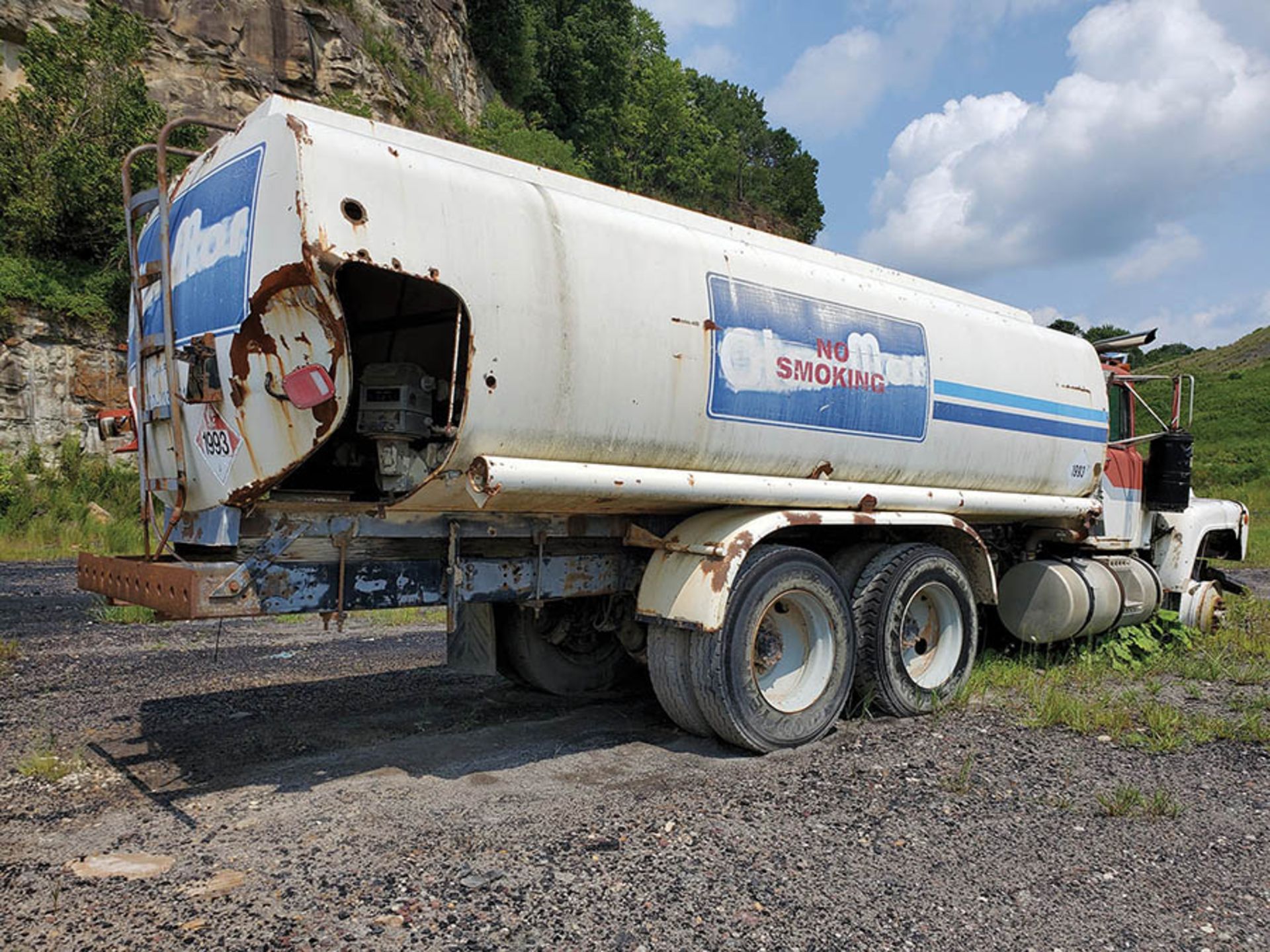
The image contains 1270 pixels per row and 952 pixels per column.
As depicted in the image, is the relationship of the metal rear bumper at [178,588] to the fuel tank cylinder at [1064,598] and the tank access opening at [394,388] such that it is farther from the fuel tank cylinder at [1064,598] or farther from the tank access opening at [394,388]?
the fuel tank cylinder at [1064,598]

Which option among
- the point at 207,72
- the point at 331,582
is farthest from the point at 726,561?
the point at 207,72

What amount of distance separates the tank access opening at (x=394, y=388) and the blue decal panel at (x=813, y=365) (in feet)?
4.50

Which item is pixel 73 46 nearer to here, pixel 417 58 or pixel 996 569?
pixel 417 58

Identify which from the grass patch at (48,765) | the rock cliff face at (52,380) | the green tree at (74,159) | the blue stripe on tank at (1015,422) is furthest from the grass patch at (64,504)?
the blue stripe on tank at (1015,422)

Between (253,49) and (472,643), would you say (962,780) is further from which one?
(253,49)

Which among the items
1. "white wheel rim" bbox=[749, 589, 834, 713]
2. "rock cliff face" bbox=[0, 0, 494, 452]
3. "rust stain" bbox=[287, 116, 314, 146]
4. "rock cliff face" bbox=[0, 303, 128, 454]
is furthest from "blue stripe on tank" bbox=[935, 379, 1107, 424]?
"rock cliff face" bbox=[0, 303, 128, 454]

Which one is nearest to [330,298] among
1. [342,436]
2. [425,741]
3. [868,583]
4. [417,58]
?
[342,436]

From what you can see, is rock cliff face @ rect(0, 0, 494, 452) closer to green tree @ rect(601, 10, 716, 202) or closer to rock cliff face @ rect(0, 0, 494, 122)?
rock cliff face @ rect(0, 0, 494, 122)

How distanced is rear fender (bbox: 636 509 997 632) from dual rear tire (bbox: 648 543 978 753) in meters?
0.17

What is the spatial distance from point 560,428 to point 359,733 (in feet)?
7.50

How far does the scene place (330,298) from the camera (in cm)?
366

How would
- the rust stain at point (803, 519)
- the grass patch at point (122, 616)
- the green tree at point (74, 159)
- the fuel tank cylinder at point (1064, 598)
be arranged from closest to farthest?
1. the rust stain at point (803, 519)
2. the fuel tank cylinder at point (1064, 598)
3. the grass patch at point (122, 616)
4. the green tree at point (74, 159)

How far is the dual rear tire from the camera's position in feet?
15.9

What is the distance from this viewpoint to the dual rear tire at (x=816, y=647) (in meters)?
4.85
